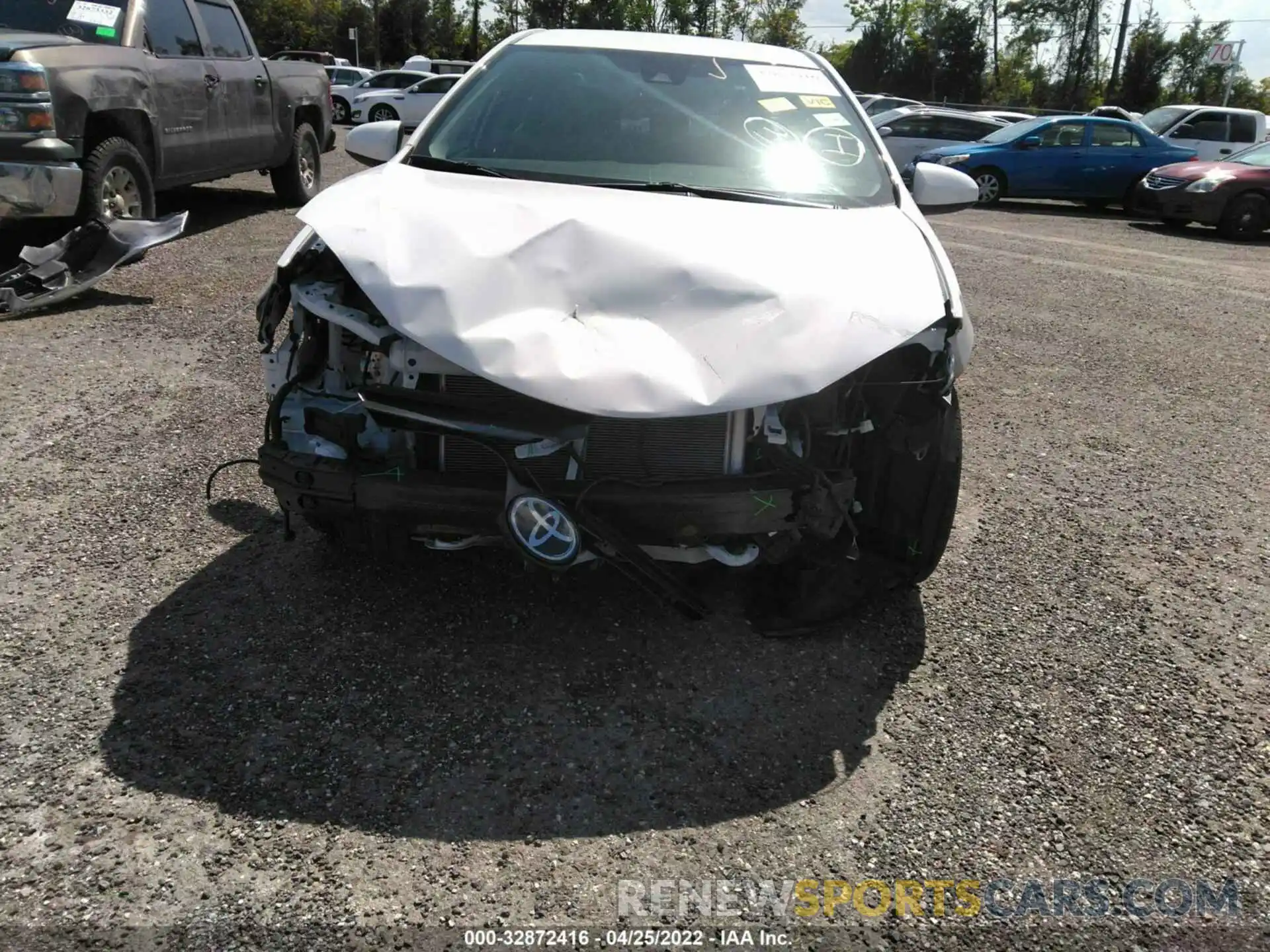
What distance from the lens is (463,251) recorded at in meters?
2.75

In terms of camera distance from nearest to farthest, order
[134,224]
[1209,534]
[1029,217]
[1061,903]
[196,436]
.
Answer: [1061,903] → [1209,534] → [196,436] → [134,224] → [1029,217]

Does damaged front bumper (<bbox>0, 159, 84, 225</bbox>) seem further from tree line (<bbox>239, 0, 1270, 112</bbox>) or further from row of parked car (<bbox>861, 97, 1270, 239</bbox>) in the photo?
tree line (<bbox>239, 0, 1270, 112</bbox>)

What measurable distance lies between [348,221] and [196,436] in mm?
1843

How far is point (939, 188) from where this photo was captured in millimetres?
4246

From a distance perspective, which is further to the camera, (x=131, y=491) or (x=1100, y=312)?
(x=1100, y=312)

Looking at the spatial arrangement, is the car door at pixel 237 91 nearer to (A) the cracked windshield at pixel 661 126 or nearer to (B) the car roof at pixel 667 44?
(B) the car roof at pixel 667 44

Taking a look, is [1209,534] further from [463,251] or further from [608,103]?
[463,251]

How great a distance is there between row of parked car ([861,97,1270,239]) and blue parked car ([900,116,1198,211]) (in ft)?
0.04

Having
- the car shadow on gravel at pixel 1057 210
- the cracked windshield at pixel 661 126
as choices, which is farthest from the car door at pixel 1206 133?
the cracked windshield at pixel 661 126

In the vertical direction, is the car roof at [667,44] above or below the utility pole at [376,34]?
below

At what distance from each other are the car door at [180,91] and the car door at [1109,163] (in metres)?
12.5

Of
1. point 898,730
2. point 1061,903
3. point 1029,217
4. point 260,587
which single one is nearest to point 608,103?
point 260,587

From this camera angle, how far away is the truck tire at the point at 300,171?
10.1 m

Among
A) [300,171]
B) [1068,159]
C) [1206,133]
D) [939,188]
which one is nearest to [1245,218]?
[1068,159]
